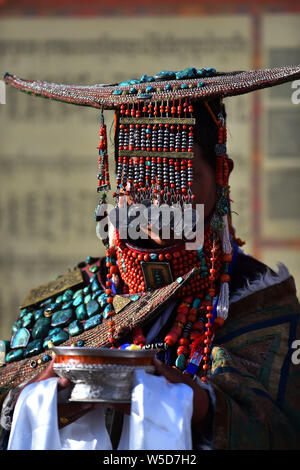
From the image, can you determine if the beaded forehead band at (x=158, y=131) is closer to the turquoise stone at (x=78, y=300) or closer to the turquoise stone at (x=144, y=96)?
the turquoise stone at (x=144, y=96)

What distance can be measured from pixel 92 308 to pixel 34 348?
289 millimetres

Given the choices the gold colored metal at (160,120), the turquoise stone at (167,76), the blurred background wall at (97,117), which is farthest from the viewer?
the blurred background wall at (97,117)

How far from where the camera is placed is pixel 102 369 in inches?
81.5

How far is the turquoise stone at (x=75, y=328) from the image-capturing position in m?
2.89

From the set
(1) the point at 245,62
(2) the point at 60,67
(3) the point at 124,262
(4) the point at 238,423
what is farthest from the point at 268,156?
(4) the point at 238,423

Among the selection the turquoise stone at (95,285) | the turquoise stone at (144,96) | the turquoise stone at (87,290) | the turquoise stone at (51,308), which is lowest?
the turquoise stone at (51,308)

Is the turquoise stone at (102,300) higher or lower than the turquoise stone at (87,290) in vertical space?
lower

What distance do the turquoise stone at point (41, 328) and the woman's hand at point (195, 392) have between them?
2.97ft

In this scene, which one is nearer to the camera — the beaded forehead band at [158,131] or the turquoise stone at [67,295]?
the beaded forehead band at [158,131]

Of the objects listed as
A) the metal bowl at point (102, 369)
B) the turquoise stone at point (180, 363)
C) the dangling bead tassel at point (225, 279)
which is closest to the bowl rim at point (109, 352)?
the metal bowl at point (102, 369)

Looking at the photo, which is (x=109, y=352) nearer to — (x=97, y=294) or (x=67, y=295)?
(x=97, y=294)

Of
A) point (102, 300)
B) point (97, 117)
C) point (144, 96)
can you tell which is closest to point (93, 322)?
point (102, 300)

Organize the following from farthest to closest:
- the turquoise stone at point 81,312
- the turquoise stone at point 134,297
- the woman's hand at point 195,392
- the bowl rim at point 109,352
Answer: the turquoise stone at point 81,312 < the turquoise stone at point 134,297 < the woman's hand at point 195,392 < the bowl rim at point 109,352
